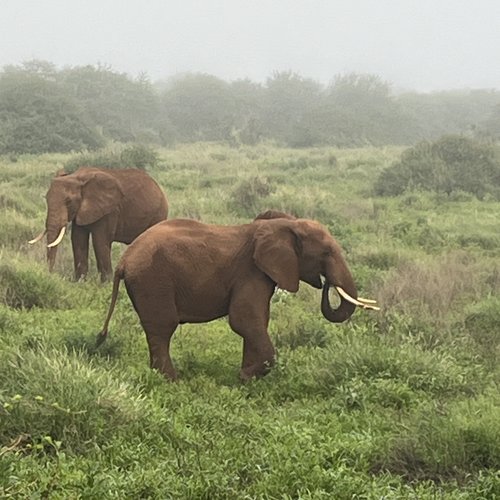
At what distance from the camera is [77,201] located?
8555 millimetres

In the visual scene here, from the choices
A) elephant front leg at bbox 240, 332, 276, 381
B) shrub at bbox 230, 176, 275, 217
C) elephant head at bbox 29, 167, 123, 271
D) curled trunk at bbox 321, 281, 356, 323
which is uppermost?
elephant head at bbox 29, 167, 123, 271

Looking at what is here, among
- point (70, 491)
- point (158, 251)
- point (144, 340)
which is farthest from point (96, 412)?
point (144, 340)

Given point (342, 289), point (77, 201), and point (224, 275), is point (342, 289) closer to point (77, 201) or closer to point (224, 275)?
point (224, 275)

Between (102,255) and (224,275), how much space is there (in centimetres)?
350

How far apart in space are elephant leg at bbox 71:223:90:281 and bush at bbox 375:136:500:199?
9.34m

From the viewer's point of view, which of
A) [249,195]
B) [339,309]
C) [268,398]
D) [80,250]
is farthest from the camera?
[249,195]

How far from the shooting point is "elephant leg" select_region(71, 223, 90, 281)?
8.80m

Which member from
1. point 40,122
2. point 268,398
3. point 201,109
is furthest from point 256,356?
point 201,109

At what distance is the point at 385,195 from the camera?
1655 centimetres

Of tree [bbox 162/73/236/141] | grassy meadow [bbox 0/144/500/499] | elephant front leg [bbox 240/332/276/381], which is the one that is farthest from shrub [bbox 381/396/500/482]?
tree [bbox 162/73/236/141]

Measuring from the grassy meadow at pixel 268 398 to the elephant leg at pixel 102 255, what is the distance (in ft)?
0.60

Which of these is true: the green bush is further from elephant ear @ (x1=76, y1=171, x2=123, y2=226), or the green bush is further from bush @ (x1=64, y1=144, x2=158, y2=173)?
bush @ (x1=64, y1=144, x2=158, y2=173)

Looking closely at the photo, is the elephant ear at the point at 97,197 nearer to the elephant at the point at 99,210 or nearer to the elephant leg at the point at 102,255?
the elephant at the point at 99,210

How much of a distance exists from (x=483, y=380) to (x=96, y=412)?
114 inches
